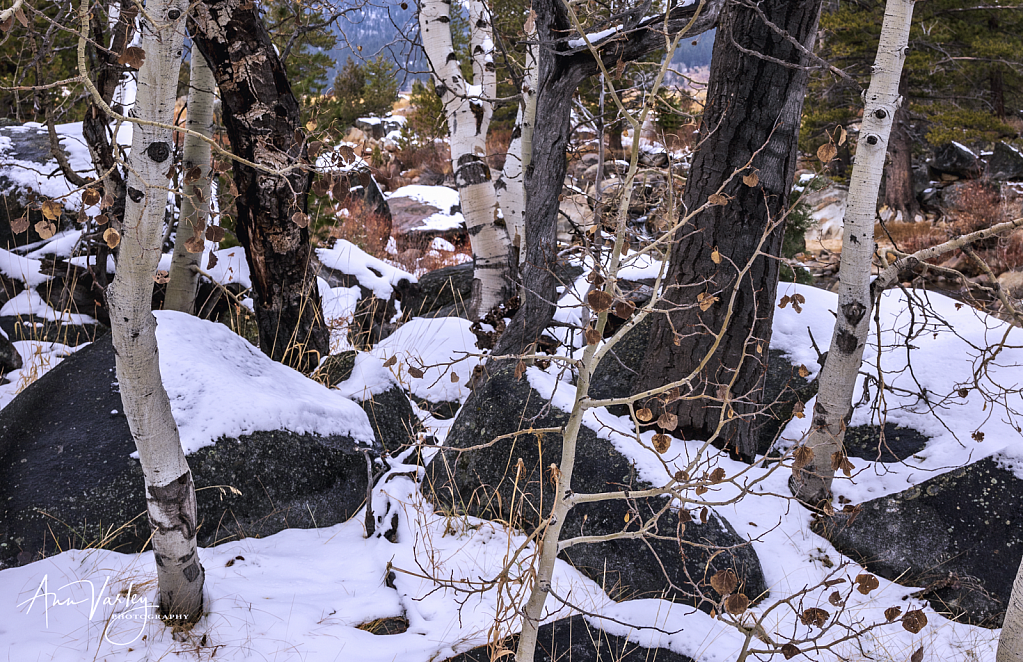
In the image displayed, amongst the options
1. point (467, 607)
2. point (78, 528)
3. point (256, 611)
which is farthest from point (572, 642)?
point (78, 528)

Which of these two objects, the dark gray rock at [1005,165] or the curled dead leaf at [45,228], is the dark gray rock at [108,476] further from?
the dark gray rock at [1005,165]

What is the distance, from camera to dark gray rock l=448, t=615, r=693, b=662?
2.21 metres

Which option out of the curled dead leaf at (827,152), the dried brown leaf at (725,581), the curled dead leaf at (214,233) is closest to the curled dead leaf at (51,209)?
the curled dead leaf at (214,233)

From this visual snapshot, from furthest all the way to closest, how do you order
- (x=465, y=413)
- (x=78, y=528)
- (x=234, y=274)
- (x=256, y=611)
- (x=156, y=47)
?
(x=234, y=274)
(x=465, y=413)
(x=78, y=528)
(x=256, y=611)
(x=156, y=47)

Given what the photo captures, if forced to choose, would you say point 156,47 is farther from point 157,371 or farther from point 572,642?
point 572,642

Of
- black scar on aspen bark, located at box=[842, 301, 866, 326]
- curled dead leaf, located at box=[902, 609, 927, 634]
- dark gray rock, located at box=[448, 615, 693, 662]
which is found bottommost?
dark gray rock, located at box=[448, 615, 693, 662]

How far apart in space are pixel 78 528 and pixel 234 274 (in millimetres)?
3028

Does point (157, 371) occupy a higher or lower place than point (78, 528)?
higher

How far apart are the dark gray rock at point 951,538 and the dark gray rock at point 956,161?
14.6 meters

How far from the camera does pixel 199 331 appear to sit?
10.8ft

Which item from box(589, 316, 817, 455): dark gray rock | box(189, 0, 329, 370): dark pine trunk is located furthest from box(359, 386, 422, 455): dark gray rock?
box(589, 316, 817, 455): dark gray rock

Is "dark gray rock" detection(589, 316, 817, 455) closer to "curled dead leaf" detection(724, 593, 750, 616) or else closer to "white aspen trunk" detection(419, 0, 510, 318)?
"white aspen trunk" detection(419, 0, 510, 318)

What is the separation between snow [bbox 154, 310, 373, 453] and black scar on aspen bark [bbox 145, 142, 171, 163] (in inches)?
54.2

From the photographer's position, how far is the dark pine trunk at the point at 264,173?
3.38 m
